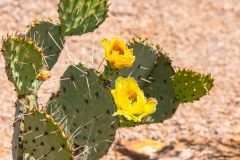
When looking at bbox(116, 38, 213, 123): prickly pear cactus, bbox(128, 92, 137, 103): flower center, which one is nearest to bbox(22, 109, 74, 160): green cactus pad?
bbox(128, 92, 137, 103): flower center

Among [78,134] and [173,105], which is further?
[173,105]

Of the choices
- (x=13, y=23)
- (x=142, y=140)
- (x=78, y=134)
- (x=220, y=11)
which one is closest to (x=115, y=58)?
(x=78, y=134)

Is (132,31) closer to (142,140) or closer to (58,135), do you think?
(142,140)

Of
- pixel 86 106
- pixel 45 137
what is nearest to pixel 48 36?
pixel 86 106

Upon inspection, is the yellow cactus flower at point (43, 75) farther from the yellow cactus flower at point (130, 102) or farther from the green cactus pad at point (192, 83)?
the green cactus pad at point (192, 83)

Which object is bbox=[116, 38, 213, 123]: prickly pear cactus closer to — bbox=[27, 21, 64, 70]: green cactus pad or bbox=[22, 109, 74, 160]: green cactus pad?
bbox=[27, 21, 64, 70]: green cactus pad

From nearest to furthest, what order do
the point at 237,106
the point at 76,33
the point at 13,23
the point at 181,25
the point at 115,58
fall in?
the point at 115,58 → the point at 76,33 → the point at 237,106 → the point at 13,23 → the point at 181,25
